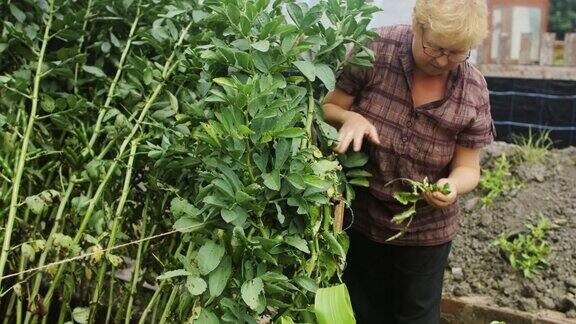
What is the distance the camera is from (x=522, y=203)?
4125 millimetres

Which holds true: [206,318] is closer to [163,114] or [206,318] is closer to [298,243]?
[298,243]

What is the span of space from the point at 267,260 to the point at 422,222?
2.95 feet

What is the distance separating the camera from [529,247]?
3.71 meters

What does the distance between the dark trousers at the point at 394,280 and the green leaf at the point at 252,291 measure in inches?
36.8

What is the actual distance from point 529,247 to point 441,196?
1.78 meters

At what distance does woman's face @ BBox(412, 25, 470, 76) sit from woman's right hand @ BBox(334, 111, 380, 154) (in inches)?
10.4

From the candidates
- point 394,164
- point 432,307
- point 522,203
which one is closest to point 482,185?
point 522,203

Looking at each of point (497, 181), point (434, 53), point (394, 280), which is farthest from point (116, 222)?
point (497, 181)

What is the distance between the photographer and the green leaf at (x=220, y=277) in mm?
1595

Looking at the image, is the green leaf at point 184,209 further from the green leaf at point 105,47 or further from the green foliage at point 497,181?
the green foliage at point 497,181

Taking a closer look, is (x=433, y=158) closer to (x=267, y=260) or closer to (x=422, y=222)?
(x=422, y=222)

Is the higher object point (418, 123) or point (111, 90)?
point (111, 90)

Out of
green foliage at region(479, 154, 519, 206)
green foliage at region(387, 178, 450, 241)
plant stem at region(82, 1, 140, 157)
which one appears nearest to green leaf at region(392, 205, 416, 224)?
green foliage at region(387, 178, 450, 241)

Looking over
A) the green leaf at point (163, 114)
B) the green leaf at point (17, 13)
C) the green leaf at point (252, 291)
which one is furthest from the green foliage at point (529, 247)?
the green leaf at point (17, 13)
